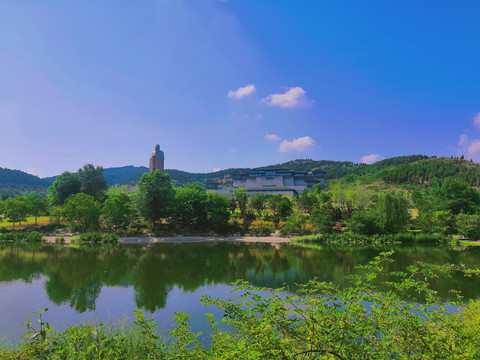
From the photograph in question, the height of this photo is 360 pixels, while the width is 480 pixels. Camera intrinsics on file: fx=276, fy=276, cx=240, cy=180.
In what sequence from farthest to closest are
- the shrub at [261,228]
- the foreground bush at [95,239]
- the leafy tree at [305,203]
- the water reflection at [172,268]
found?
the leafy tree at [305,203], the shrub at [261,228], the foreground bush at [95,239], the water reflection at [172,268]

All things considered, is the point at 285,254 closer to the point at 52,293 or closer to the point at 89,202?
the point at 52,293

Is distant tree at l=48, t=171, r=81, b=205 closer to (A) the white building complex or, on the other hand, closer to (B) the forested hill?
(A) the white building complex

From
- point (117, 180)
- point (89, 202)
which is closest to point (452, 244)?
point (89, 202)

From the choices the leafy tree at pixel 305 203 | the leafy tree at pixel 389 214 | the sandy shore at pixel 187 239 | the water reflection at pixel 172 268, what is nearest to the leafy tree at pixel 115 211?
the sandy shore at pixel 187 239

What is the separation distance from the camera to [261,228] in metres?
26.4

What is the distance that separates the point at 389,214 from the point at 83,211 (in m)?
26.7

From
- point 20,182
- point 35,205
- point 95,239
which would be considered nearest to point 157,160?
point 20,182

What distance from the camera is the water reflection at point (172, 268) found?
9484 mm

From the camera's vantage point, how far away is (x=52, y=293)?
30.3ft

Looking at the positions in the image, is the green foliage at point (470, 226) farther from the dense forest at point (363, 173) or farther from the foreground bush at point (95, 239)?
the dense forest at point (363, 173)

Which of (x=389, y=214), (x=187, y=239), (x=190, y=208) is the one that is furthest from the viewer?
(x=190, y=208)

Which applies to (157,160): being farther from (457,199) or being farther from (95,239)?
(457,199)

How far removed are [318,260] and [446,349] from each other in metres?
13.9

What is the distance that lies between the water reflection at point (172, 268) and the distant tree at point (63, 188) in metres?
15.3
